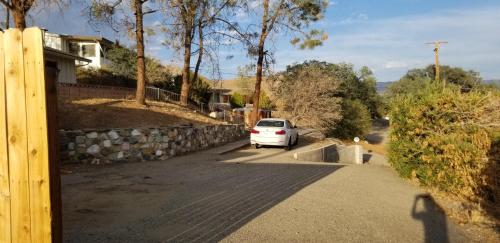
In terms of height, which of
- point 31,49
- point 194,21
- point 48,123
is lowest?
point 48,123

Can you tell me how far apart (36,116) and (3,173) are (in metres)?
0.51

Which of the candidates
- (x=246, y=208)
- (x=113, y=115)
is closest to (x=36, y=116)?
(x=246, y=208)

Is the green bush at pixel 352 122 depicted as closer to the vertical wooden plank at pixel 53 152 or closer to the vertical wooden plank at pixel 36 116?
the vertical wooden plank at pixel 53 152

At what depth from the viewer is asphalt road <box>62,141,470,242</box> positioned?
5.73 metres

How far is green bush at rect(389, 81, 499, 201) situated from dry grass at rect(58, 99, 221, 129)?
9113mm

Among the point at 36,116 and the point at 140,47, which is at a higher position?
the point at 140,47

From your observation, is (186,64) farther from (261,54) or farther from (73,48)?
(73,48)

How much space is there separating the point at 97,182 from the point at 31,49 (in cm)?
699

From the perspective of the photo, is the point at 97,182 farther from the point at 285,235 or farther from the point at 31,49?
the point at 31,49

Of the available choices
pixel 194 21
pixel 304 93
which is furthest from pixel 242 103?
pixel 194 21

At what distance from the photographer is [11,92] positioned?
10.4ft

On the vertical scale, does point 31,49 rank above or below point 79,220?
above

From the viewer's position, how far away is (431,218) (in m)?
7.34

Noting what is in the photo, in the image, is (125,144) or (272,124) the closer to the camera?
(125,144)
